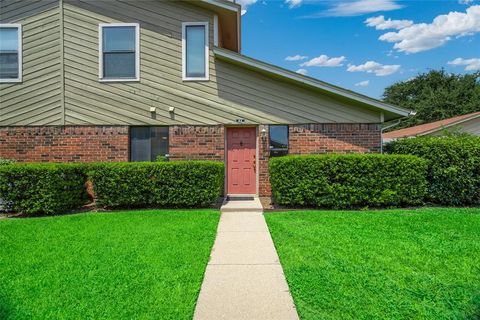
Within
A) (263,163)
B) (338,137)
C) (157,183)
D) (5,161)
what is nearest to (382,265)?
(157,183)

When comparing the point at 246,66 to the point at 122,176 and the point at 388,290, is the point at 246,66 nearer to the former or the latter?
the point at 122,176

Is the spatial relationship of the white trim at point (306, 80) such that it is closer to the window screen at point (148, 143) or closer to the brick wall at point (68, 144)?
the window screen at point (148, 143)

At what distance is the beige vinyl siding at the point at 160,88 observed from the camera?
934 centimetres

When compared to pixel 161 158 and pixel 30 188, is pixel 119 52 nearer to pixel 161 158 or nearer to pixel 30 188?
pixel 161 158

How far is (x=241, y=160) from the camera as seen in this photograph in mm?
9633

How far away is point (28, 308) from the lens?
2861 millimetres

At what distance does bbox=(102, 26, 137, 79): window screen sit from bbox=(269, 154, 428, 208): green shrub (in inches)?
225

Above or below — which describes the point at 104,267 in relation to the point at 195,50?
below

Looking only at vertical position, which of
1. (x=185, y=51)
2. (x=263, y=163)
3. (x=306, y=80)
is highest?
(x=185, y=51)

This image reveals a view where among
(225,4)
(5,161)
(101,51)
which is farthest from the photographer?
(101,51)

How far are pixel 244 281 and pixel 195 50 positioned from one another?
24.8 feet

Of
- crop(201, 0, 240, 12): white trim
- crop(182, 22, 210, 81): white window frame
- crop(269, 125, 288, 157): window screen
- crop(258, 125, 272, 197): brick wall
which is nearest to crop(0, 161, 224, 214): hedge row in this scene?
crop(258, 125, 272, 197): brick wall

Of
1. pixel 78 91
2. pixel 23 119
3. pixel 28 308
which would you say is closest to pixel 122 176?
pixel 78 91

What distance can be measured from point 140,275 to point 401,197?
648cm
